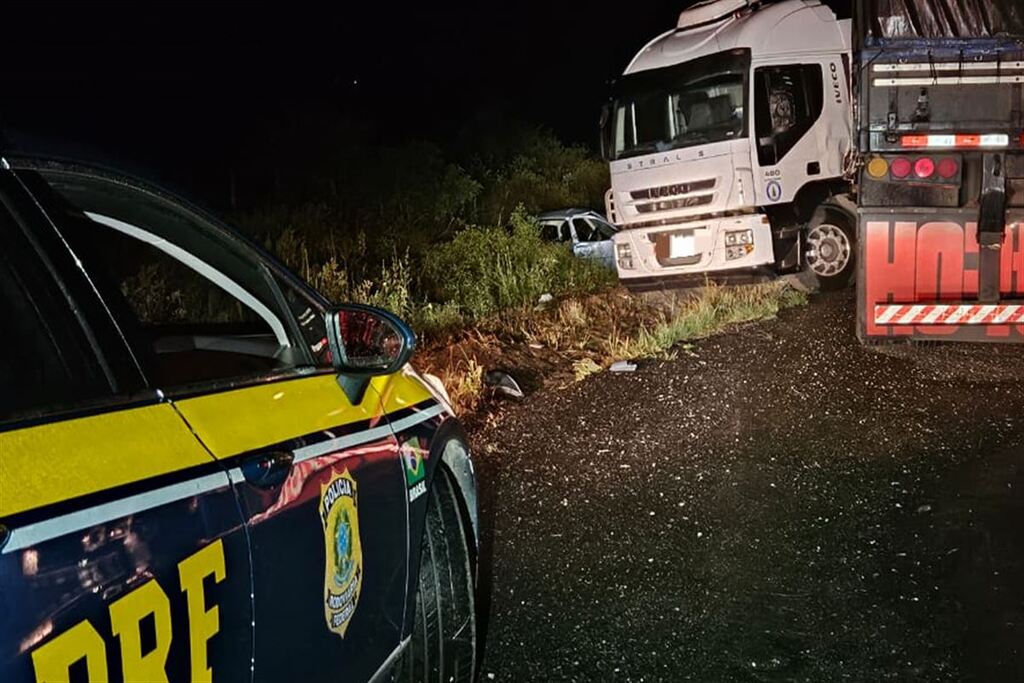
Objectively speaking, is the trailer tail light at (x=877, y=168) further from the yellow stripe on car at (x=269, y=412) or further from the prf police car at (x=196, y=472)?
the yellow stripe on car at (x=269, y=412)

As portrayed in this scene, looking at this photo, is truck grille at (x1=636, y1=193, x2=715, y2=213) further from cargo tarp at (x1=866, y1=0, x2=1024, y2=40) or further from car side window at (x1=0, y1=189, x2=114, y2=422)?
car side window at (x1=0, y1=189, x2=114, y2=422)

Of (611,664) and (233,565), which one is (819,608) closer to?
(611,664)

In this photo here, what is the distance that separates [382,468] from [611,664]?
1432 millimetres

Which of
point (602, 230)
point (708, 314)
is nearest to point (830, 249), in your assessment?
point (708, 314)

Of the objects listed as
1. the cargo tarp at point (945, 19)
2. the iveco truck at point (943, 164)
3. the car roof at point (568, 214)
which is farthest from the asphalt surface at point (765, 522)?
the car roof at point (568, 214)

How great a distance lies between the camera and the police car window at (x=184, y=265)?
2191mm

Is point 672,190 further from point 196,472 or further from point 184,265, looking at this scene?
point 196,472

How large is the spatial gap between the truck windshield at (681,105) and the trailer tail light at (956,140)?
3.86 m

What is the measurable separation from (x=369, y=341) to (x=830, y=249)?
890 cm

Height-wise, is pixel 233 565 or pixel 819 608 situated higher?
pixel 233 565

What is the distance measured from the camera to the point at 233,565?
2086 millimetres

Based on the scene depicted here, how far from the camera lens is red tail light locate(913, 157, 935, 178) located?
23.8 ft

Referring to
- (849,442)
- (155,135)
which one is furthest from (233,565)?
(155,135)

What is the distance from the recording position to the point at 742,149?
10953mm
